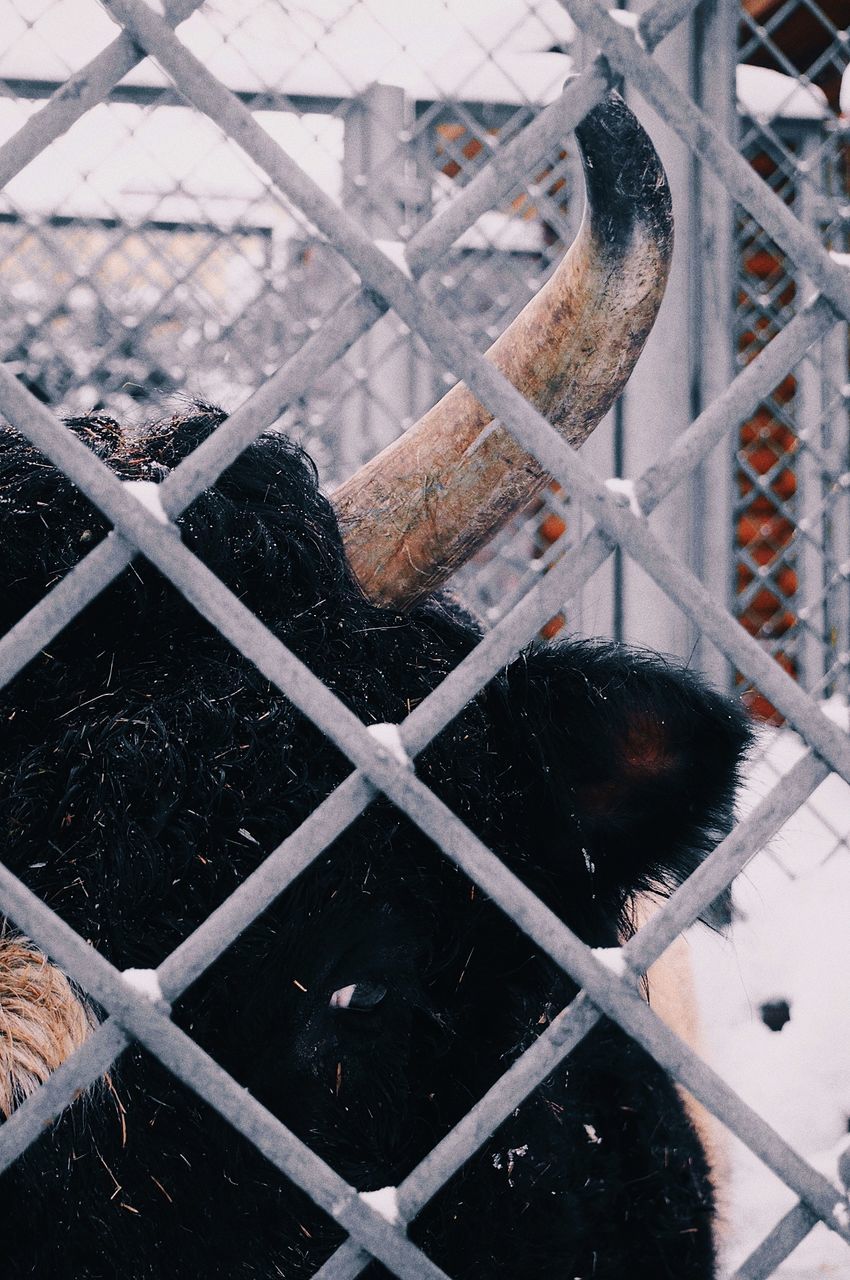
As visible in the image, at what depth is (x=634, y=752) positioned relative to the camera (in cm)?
126

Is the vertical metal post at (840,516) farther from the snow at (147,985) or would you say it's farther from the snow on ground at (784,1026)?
the snow at (147,985)

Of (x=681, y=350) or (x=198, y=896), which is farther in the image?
(x=681, y=350)

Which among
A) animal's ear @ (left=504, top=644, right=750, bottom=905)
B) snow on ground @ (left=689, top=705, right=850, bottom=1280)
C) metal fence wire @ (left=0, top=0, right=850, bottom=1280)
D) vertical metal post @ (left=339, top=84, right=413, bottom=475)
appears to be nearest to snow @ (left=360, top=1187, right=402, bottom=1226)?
metal fence wire @ (left=0, top=0, right=850, bottom=1280)

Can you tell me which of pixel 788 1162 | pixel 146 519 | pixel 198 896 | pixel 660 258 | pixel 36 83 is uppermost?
pixel 36 83

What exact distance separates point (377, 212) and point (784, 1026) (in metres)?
2.78

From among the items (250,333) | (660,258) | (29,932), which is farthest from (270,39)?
(29,932)

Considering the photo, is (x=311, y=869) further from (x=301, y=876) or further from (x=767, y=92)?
(x=767, y=92)

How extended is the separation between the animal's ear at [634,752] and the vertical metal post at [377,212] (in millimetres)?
2308

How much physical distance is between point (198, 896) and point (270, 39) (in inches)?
109

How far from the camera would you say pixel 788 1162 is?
2.91 feet

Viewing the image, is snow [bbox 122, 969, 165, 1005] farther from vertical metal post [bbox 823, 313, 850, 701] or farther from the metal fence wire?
vertical metal post [bbox 823, 313, 850, 701]

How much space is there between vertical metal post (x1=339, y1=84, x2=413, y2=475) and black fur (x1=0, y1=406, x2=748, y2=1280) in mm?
2321

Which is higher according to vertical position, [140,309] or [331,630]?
[140,309]

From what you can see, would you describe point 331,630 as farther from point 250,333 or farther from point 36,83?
point 250,333
